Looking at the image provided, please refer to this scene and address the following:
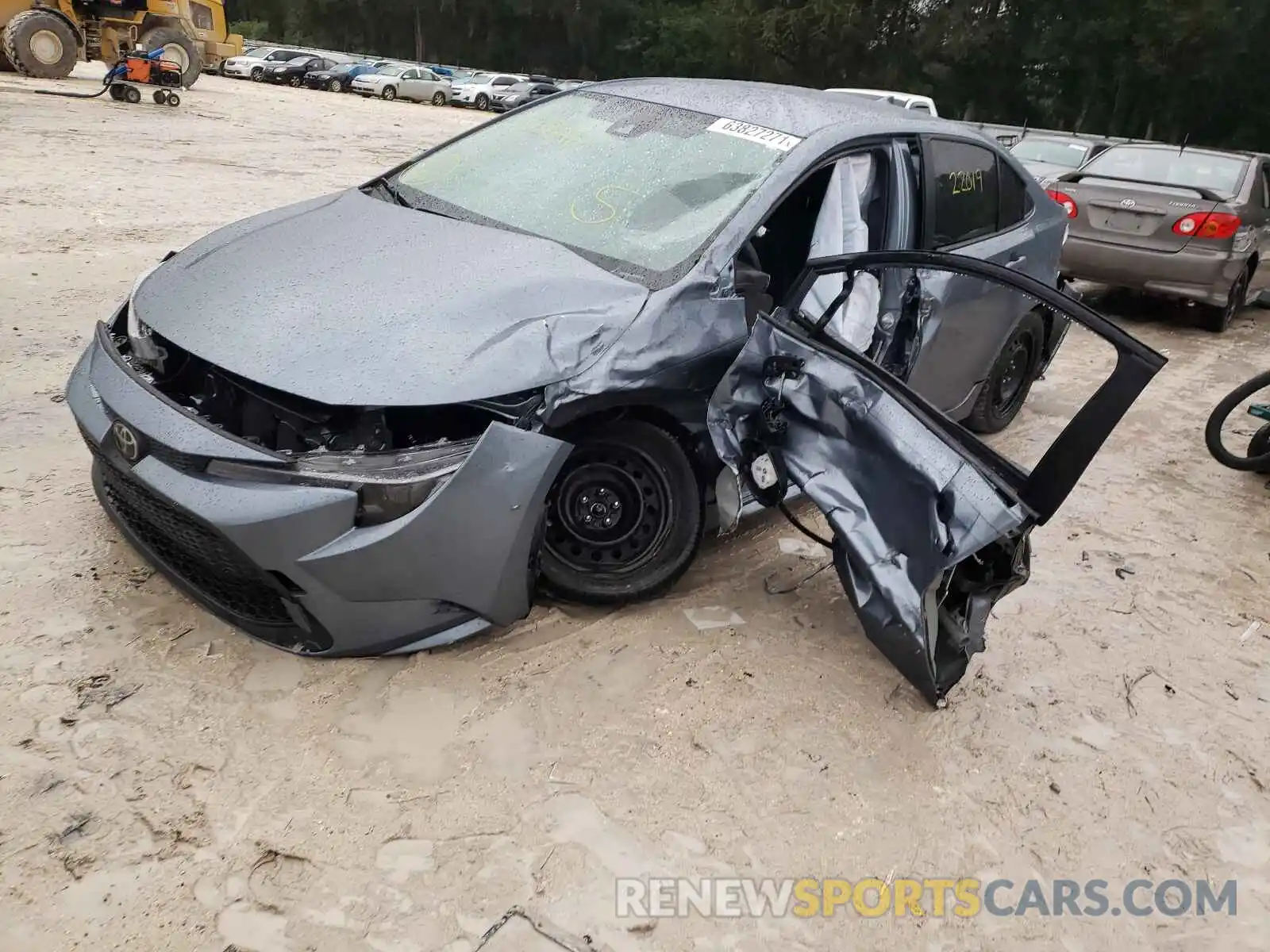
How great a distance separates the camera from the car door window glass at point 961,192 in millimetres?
4062

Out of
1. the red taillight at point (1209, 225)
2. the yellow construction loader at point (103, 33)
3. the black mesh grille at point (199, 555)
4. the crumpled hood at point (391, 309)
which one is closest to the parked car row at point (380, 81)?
the yellow construction loader at point (103, 33)

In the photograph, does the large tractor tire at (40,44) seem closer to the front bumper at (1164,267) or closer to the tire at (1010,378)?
the front bumper at (1164,267)

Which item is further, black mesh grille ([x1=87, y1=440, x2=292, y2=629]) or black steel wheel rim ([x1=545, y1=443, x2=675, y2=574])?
black steel wheel rim ([x1=545, y1=443, x2=675, y2=574])

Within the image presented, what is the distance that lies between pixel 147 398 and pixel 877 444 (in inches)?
82.5

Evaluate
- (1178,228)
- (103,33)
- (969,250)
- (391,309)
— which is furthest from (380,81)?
(391,309)

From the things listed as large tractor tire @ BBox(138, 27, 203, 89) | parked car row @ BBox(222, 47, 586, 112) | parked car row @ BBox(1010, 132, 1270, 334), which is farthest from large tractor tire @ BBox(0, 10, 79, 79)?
parked car row @ BBox(1010, 132, 1270, 334)

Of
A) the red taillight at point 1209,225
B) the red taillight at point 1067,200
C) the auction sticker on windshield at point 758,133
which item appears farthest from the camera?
the red taillight at point 1067,200

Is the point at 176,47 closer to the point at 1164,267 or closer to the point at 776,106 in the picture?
the point at 1164,267

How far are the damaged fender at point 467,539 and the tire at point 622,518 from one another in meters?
0.30

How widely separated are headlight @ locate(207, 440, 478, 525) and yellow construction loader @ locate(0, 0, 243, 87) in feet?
65.4

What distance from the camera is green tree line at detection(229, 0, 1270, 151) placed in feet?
119

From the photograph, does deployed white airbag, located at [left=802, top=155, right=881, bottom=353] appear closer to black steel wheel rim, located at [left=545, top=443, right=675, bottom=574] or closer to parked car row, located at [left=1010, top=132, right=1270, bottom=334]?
black steel wheel rim, located at [left=545, top=443, right=675, bottom=574]

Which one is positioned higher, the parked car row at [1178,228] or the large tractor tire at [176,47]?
the parked car row at [1178,228]

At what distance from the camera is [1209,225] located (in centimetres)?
767
